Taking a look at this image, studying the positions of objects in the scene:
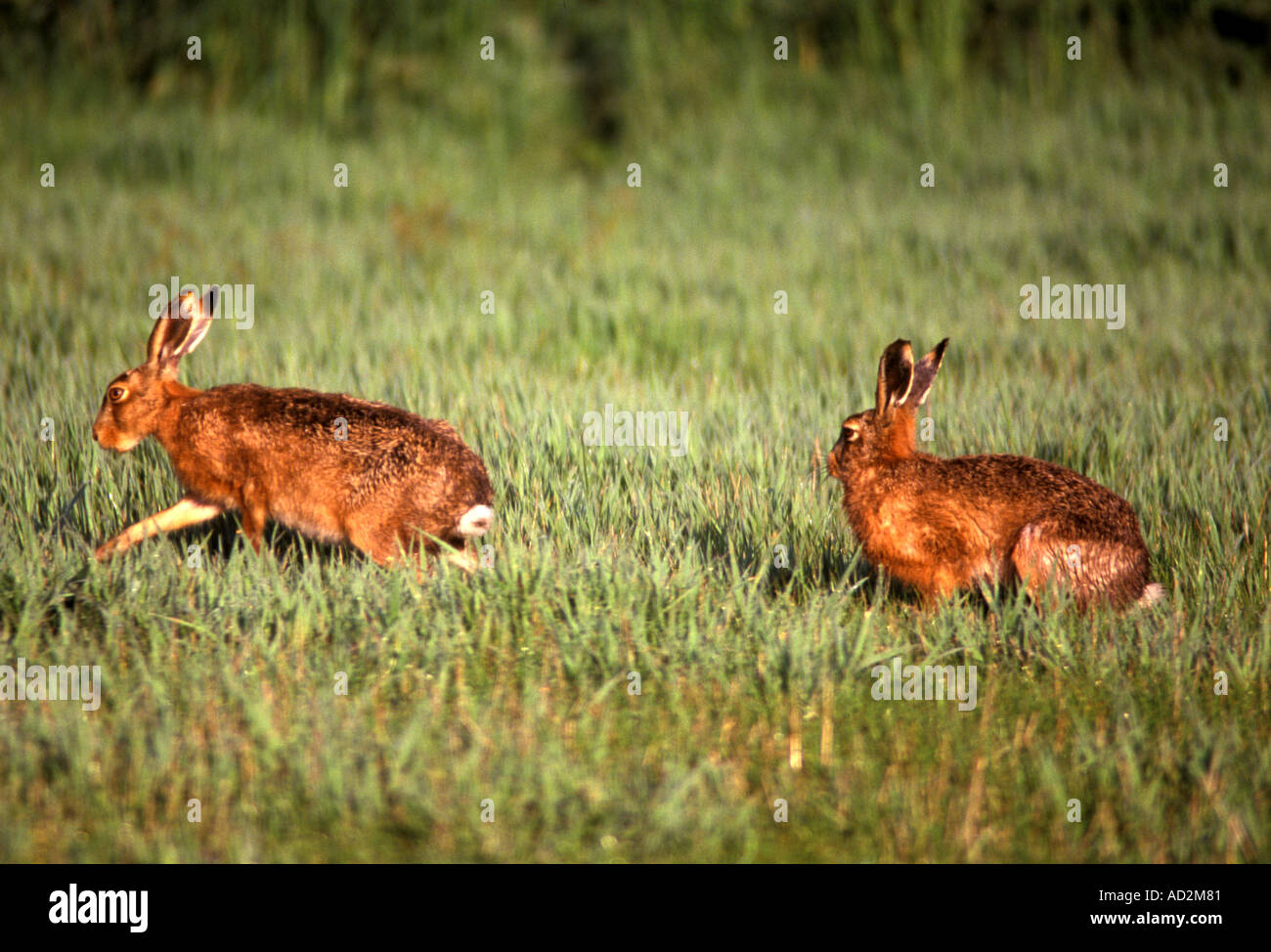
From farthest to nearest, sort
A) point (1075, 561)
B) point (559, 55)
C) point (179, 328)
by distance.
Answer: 1. point (559, 55)
2. point (179, 328)
3. point (1075, 561)

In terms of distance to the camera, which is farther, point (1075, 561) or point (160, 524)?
point (160, 524)

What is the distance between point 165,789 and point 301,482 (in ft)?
5.59

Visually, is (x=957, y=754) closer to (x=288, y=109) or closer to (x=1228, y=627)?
(x=1228, y=627)

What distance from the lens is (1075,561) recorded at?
4.82 meters

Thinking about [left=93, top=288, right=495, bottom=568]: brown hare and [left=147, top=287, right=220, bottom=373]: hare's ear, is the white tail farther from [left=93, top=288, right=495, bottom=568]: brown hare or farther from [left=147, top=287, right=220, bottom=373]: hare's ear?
[left=147, top=287, right=220, bottom=373]: hare's ear

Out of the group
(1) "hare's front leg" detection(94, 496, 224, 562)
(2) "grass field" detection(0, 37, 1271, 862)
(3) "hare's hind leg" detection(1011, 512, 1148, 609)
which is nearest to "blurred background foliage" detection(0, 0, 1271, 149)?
(2) "grass field" detection(0, 37, 1271, 862)

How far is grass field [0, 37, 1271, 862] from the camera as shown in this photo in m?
3.73

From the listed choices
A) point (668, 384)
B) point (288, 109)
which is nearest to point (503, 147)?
point (288, 109)

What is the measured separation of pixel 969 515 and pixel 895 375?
65 cm

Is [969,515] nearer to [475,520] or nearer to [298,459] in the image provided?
[475,520]

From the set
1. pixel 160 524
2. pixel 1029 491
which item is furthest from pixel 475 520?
pixel 1029 491

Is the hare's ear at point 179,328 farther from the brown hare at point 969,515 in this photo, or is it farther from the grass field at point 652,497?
the brown hare at point 969,515

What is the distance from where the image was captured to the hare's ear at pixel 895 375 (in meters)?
5.09

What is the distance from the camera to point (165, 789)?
371 cm
